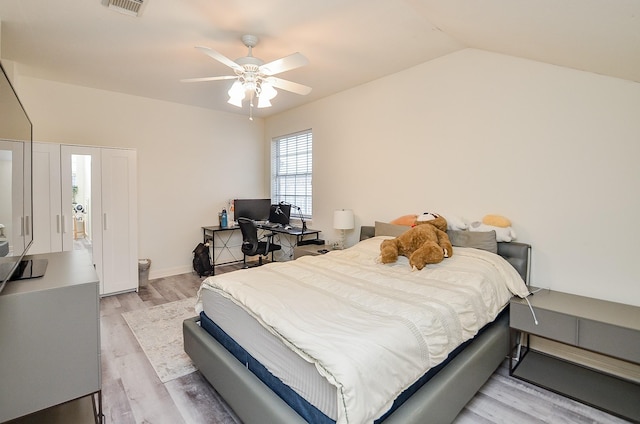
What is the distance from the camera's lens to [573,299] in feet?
7.54

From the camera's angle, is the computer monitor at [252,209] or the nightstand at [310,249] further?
the computer monitor at [252,209]

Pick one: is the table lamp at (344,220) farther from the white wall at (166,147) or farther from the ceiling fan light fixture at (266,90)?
the white wall at (166,147)

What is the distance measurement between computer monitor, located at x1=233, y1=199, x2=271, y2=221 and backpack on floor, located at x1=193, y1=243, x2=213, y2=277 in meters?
0.71

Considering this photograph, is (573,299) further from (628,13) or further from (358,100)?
(358,100)

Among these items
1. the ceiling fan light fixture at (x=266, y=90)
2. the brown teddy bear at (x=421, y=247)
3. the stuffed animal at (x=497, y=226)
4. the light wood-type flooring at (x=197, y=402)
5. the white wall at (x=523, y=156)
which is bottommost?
the light wood-type flooring at (x=197, y=402)

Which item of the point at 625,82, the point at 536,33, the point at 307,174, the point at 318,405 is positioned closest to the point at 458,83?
the point at 536,33

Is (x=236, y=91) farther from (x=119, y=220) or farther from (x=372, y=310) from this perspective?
(x=119, y=220)

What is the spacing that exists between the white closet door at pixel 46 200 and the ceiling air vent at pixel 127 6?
2068 millimetres

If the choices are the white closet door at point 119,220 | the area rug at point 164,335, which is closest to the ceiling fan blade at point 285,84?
the white closet door at point 119,220

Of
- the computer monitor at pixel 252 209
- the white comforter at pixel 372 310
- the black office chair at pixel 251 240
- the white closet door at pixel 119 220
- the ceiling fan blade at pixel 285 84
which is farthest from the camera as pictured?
the computer monitor at pixel 252 209

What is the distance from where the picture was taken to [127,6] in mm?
2229

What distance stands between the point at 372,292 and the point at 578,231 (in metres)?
1.78

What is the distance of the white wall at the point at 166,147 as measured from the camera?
3861 millimetres

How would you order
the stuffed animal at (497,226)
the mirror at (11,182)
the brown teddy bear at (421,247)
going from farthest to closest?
1. the stuffed animal at (497,226)
2. the brown teddy bear at (421,247)
3. the mirror at (11,182)
